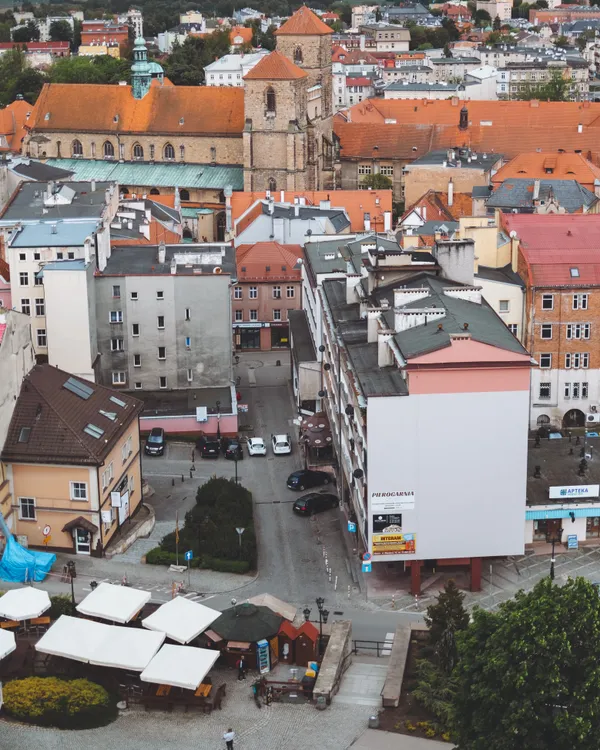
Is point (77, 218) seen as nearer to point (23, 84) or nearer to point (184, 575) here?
point (184, 575)

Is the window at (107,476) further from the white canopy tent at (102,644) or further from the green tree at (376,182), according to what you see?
the green tree at (376,182)

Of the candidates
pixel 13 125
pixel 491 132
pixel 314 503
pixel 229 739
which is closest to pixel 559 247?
pixel 314 503

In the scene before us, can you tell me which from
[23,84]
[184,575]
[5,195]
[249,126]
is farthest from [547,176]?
[23,84]

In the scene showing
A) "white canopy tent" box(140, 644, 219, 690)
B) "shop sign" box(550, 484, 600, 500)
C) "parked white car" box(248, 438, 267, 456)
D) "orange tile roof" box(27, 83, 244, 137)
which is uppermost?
"orange tile roof" box(27, 83, 244, 137)

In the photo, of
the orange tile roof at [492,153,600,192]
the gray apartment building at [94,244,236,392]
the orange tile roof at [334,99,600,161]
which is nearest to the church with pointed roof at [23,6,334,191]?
the orange tile roof at [334,99,600,161]

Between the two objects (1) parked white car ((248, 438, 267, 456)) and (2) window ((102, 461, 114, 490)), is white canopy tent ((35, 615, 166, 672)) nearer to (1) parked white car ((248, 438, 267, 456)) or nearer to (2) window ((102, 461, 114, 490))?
(2) window ((102, 461, 114, 490))
